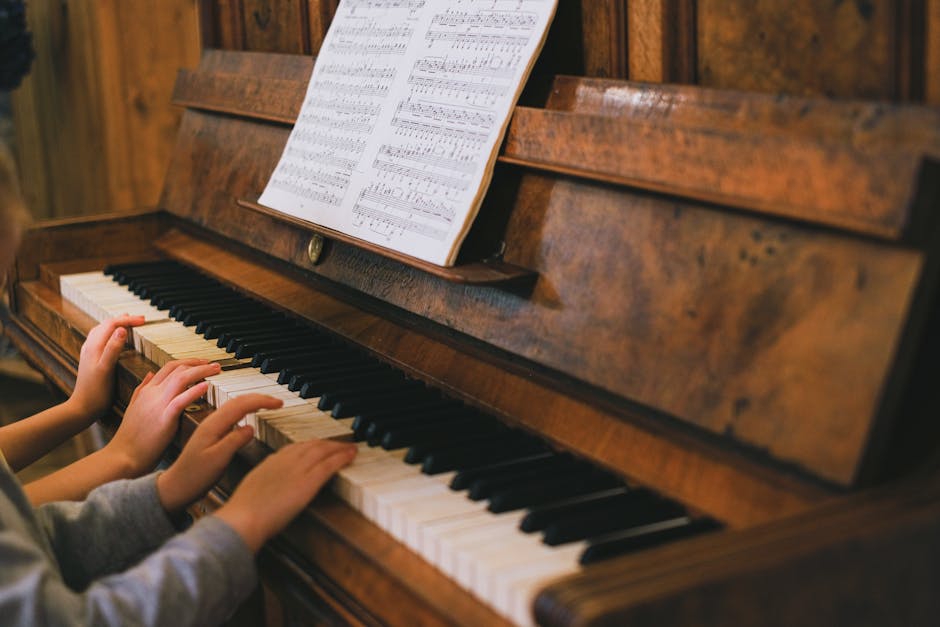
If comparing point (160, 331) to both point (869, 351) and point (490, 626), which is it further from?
A: point (869, 351)

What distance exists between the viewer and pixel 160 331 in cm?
204

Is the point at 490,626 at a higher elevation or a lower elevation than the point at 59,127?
lower

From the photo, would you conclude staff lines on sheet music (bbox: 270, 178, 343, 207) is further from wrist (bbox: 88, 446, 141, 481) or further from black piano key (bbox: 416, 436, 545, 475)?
black piano key (bbox: 416, 436, 545, 475)

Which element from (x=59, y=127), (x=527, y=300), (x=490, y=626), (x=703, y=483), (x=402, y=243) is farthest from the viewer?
(x=59, y=127)

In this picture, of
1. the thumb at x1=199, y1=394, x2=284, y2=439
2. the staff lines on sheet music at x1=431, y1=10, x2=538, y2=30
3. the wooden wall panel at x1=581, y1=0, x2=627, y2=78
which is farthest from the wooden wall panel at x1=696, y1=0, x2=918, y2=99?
the thumb at x1=199, y1=394, x2=284, y2=439

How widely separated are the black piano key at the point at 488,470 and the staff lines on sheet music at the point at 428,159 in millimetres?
494

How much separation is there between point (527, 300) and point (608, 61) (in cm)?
40

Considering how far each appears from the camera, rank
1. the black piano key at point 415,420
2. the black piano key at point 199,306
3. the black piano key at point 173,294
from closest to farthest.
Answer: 1. the black piano key at point 415,420
2. the black piano key at point 199,306
3. the black piano key at point 173,294

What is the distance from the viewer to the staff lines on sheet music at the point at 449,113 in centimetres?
162

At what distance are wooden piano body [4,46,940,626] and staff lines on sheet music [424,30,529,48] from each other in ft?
0.34

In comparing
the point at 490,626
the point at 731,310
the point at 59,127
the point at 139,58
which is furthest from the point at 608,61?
the point at 59,127

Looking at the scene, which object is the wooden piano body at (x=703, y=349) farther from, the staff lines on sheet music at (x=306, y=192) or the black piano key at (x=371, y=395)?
the staff lines on sheet music at (x=306, y=192)

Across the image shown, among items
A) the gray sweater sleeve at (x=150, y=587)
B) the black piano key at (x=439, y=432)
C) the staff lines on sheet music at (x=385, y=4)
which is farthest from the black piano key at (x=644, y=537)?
the staff lines on sheet music at (x=385, y=4)

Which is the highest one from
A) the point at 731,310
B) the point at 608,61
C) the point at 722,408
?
the point at 608,61
